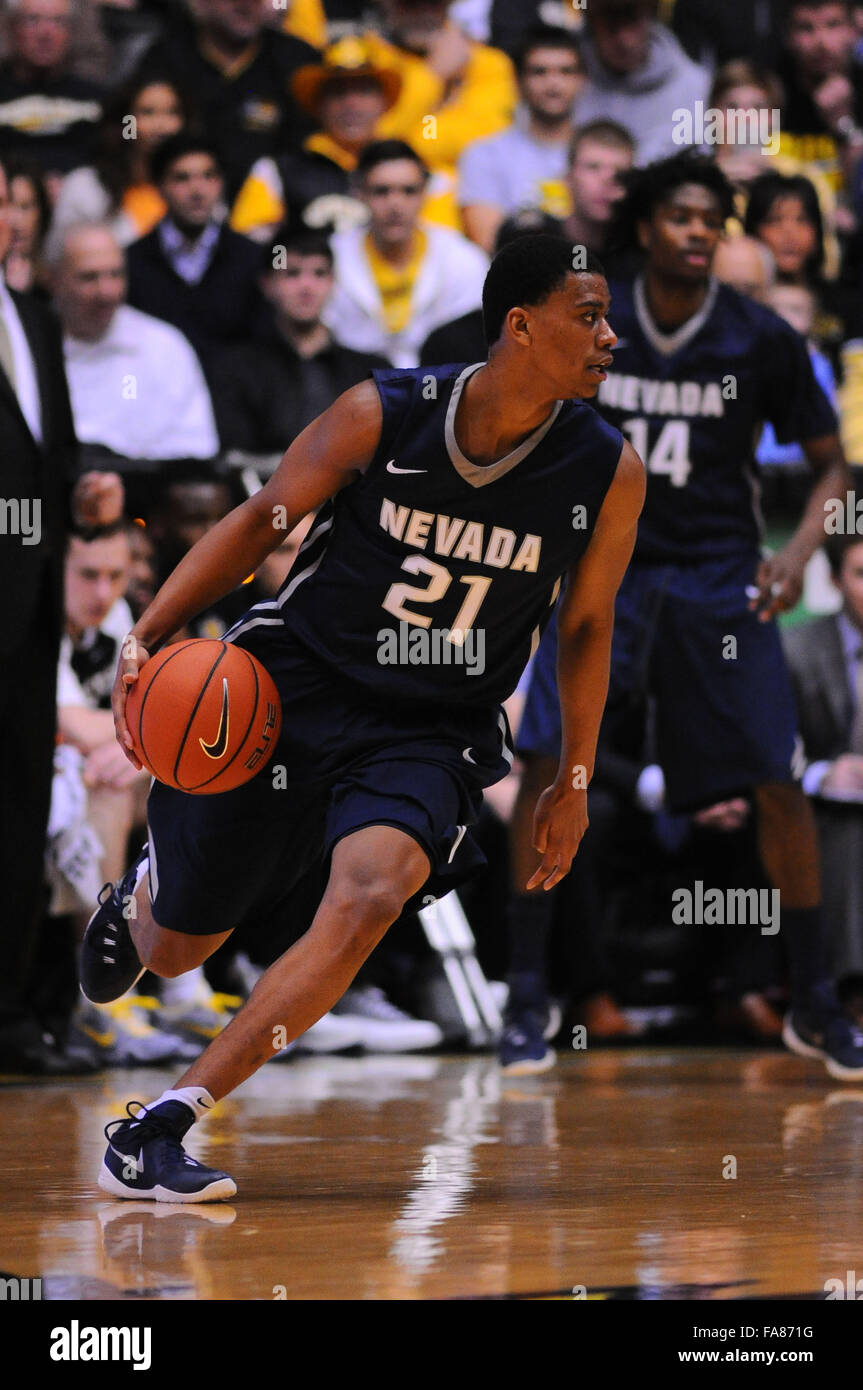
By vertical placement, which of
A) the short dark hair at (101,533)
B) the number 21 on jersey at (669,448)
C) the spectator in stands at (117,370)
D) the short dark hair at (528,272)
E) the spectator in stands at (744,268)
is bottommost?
the short dark hair at (101,533)

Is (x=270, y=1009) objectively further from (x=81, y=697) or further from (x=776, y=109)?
(x=776, y=109)

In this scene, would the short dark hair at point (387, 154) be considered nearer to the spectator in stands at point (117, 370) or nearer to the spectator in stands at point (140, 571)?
the spectator in stands at point (117, 370)

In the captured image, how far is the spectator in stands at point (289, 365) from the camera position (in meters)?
7.77

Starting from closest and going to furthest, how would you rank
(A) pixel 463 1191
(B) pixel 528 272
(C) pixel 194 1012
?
(A) pixel 463 1191 → (B) pixel 528 272 → (C) pixel 194 1012

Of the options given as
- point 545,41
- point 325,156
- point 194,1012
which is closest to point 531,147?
point 545,41

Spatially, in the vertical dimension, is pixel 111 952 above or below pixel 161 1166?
above

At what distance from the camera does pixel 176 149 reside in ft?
27.1

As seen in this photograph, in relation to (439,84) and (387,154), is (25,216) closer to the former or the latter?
(387,154)

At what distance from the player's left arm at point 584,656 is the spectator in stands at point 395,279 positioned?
14.4 ft

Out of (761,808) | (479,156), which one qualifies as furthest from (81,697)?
(479,156)

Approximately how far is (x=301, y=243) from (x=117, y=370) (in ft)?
2.86

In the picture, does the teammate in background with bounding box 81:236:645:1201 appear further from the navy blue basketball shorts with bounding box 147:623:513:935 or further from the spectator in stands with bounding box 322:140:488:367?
the spectator in stands with bounding box 322:140:488:367

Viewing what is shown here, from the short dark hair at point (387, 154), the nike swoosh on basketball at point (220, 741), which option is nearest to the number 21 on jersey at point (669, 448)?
the nike swoosh on basketball at point (220, 741)

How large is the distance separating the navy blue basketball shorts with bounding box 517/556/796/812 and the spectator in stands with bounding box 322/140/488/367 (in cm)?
274
